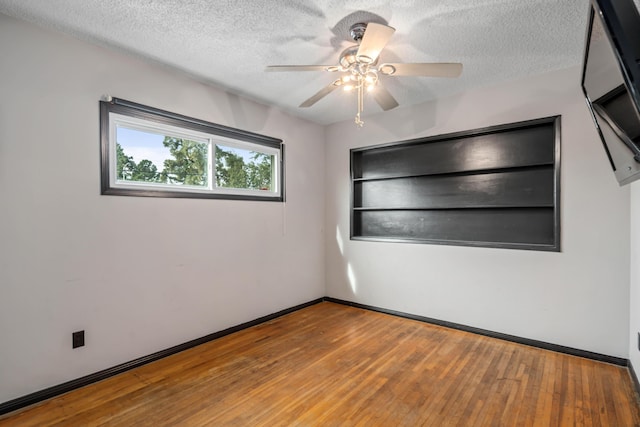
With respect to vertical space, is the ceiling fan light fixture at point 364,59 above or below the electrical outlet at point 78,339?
above

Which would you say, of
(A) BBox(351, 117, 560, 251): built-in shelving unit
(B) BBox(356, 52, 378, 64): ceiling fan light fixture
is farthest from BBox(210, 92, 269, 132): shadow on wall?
(B) BBox(356, 52, 378, 64): ceiling fan light fixture

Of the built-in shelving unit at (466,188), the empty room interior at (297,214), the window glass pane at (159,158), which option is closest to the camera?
the empty room interior at (297,214)

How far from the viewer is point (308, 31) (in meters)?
2.14

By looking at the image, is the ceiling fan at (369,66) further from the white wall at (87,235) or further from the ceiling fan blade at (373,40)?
the white wall at (87,235)

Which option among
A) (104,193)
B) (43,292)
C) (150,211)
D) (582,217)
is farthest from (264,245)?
(582,217)

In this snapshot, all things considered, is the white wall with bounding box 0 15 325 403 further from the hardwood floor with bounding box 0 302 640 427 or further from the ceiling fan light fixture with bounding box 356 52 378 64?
the ceiling fan light fixture with bounding box 356 52 378 64

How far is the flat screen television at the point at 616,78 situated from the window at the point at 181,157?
2.83 m

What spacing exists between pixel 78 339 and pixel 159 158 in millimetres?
1509

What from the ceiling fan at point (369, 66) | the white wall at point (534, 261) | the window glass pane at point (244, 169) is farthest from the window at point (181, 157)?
the white wall at point (534, 261)

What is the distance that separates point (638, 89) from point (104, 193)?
298 cm

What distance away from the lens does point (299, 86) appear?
10.1ft

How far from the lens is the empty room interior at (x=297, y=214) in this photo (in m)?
1.95

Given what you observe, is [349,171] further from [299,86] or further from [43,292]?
[43,292]

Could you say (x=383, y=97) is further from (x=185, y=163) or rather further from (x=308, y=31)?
(x=185, y=163)
